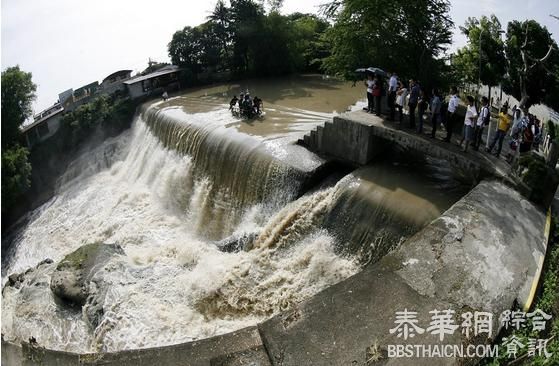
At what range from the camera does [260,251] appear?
9.00m

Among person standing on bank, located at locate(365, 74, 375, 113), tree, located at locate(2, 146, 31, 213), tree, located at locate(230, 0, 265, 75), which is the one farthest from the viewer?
tree, located at locate(230, 0, 265, 75)

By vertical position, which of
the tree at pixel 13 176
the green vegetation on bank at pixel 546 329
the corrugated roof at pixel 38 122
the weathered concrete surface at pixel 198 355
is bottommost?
the green vegetation on bank at pixel 546 329

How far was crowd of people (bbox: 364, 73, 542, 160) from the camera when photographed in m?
7.82

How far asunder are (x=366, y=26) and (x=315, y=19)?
15360mm

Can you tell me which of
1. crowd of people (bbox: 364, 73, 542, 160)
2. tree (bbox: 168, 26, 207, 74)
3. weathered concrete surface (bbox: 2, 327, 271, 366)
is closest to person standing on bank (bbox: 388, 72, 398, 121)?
crowd of people (bbox: 364, 73, 542, 160)

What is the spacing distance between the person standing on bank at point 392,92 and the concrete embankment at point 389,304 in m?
4.52

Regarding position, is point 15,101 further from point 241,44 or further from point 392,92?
point 392,92

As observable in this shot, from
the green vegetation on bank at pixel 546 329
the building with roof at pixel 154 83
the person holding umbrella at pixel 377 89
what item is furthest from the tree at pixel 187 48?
the green vegetation on bank at pixel 546 329

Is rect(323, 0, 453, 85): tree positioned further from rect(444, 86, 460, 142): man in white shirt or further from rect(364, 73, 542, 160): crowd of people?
rect(444, 86, 460, 142): man in white shirt

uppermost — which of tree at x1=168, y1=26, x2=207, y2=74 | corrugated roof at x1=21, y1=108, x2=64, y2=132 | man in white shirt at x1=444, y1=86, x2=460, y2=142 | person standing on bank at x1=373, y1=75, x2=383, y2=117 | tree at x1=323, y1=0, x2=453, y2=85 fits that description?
tree at x1=168, y1=26, x2=207, y2=74

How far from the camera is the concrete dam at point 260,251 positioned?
4770mm

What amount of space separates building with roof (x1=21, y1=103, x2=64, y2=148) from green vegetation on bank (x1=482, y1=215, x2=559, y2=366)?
2034 cm

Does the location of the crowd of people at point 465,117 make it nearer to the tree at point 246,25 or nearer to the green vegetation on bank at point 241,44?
the green vegetation on bank at point 241,44

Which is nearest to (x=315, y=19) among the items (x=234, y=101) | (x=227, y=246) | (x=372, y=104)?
(x=234, y=101)
